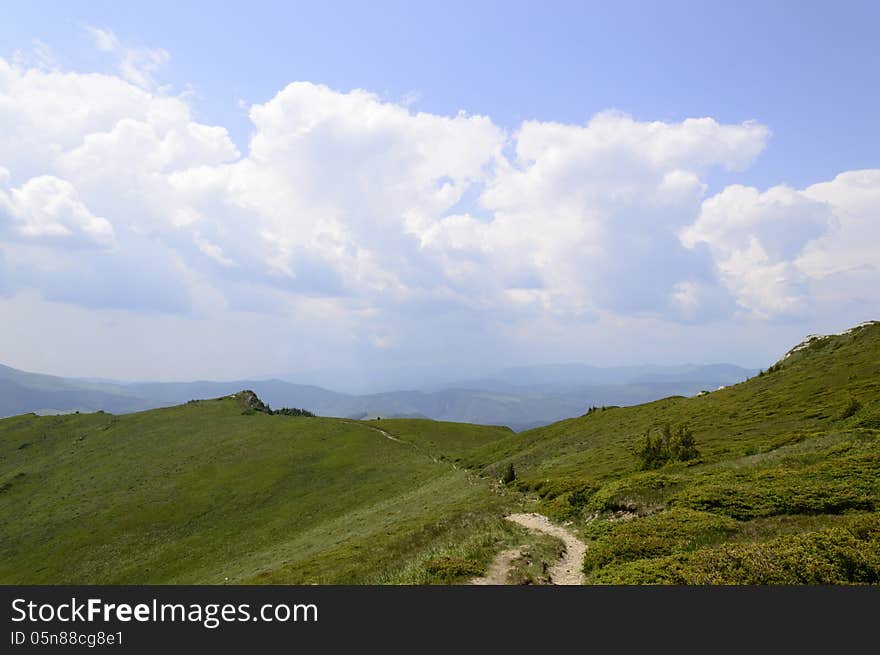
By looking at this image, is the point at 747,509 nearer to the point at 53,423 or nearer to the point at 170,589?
the point at 170,589

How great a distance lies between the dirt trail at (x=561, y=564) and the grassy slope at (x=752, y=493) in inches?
31.4

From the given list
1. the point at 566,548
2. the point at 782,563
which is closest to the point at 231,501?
the point at 566,548

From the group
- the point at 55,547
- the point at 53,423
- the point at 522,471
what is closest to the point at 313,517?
the point at 522,471

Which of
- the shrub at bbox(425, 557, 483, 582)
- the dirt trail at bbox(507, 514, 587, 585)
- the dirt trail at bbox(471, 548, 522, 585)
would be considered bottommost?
the dirt trail at bbox(507, 514, 587, 585)

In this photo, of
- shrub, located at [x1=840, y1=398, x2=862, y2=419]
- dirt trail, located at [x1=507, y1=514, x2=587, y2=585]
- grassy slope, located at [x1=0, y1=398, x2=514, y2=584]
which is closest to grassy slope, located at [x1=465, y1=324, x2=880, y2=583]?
dirt trail, located at [x1=507, y1=514, x2=587, y2=585]

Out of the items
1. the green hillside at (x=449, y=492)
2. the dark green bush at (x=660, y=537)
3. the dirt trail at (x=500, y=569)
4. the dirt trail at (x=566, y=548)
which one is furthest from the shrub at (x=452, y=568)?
the dark green bush at (x=660, y=537)

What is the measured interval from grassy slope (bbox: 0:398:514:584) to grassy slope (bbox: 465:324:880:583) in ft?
21.7

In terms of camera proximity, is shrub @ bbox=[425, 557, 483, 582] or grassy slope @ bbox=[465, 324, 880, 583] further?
shrub @ bbox=[425, 557, 483, 582]

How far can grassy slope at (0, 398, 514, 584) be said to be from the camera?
1251 inches

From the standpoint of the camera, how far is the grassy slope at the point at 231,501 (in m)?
31.8

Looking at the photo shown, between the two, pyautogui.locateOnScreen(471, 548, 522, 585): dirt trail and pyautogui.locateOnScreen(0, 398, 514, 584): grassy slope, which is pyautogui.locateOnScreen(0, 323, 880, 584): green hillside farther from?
pyautogui.locateOnScreen(471, 548, 522, 585): dirt trail

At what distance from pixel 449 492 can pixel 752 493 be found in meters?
34.5

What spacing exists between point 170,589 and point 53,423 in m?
142

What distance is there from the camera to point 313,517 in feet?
186
